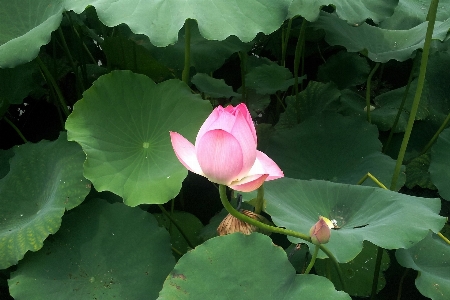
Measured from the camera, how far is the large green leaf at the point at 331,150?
133cm

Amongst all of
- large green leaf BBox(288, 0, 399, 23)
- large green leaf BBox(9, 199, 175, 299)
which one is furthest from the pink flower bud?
large green leaf BBox(288, 0, 399, 23)

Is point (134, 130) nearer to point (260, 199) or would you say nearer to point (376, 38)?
point (260, 199)

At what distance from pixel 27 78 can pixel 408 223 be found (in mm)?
1248

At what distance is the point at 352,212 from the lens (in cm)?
98

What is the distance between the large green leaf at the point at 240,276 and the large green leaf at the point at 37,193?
0.38m

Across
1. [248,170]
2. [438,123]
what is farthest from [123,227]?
[438,123]

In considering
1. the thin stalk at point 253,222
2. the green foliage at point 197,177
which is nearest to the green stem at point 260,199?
the green foliage at point 197,177

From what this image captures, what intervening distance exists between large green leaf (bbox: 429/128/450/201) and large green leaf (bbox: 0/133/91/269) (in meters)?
0.95

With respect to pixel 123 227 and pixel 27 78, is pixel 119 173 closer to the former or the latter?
pixel 123 227

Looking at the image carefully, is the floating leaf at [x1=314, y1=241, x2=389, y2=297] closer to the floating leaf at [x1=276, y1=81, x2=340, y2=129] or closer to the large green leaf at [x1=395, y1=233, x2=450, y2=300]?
the large green leaf at [x1=395, y1=233, x2=450, y2=300]

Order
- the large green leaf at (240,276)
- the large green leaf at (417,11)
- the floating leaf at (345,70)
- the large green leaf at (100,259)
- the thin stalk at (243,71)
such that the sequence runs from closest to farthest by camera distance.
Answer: the large green leaf at (240,276), the large green leaf at (100,259), the large green leaf at (417,11), the thin stalk at (243,71), the floating leaf at (345,70)

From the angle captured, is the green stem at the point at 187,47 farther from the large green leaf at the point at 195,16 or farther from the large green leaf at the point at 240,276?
the large green leaf at the point at 240,276

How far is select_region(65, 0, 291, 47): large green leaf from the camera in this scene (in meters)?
0.94

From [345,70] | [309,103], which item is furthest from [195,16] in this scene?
[345,70]
